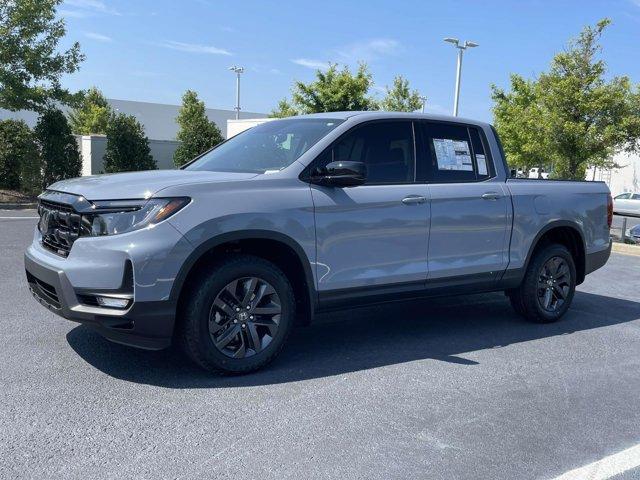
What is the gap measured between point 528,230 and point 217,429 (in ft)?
12.1

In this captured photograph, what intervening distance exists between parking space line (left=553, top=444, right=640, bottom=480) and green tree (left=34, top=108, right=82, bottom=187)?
17823 mm

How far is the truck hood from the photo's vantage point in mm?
3994

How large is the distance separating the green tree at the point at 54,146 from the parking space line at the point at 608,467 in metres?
17.8

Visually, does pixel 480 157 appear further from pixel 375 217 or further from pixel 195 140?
pixel 195 140

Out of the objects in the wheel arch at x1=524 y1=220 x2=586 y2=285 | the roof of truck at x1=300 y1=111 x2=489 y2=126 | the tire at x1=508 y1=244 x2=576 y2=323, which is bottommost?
the tire at x1=508 y1=244 x2=576 y2=323

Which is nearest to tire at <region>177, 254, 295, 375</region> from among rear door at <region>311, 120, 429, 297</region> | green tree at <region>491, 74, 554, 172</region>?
rear door at <region>311, 120, 429, 297</region>

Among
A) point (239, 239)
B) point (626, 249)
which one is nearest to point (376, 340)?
point (239, 239)

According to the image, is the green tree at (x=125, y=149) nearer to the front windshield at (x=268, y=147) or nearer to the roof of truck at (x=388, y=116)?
the front windshield at (x=268, y=147)

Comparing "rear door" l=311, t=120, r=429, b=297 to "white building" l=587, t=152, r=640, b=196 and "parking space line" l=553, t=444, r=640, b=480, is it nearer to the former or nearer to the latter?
"parking space line" l=553, t=444, r=640, b=480

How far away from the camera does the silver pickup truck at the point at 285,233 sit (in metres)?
3.96

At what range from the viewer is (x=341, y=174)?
4.50m

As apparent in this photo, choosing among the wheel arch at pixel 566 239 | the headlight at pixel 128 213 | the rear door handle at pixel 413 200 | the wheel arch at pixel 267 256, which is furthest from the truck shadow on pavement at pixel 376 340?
the rear door handle at pixel 413 200

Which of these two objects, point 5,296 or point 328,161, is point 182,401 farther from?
point 5,296

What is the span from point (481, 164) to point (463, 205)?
2.12 feet
